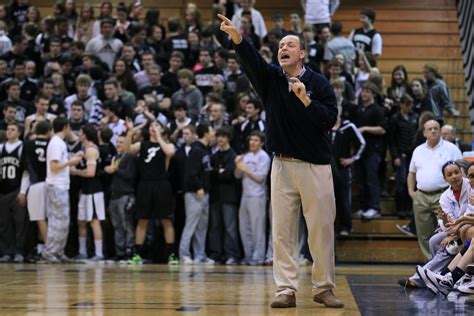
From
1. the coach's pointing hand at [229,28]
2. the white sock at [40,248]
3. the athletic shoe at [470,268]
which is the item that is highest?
the coach's pointing hand at [229,28]

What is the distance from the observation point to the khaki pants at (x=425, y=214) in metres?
11.7

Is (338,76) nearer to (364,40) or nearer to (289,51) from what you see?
(364,40)

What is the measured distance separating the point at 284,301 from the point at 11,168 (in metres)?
7.82

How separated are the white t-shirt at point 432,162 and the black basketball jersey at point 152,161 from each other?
3.64 m

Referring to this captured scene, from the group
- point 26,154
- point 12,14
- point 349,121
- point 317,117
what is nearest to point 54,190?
point 26,154

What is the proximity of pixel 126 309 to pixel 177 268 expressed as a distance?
17.1ft

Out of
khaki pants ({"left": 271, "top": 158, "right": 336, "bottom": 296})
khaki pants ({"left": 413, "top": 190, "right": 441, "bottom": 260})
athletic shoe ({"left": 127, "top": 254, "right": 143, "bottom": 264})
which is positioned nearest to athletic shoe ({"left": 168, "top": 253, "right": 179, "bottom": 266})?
athletic shoe ({"left": 127, "top": 254, "right": 143, "bottom": 264})

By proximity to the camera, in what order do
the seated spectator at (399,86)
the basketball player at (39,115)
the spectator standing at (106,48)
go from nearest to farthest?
the basketball player at (39,115) < the seated spectator at (399,86) < the spectator standing at (106,48)

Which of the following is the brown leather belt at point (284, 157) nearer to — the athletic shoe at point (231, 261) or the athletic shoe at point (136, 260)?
the athletic shoe at point (231, 261)

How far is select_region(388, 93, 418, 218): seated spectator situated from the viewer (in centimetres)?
1404

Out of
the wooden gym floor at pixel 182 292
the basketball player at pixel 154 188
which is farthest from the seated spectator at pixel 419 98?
the basketball player at pixel 154 188

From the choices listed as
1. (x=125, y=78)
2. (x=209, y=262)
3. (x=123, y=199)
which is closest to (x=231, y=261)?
(x=209, y=262)

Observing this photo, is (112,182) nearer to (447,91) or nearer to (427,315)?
(447,91)

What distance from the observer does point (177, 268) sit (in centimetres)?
1209
